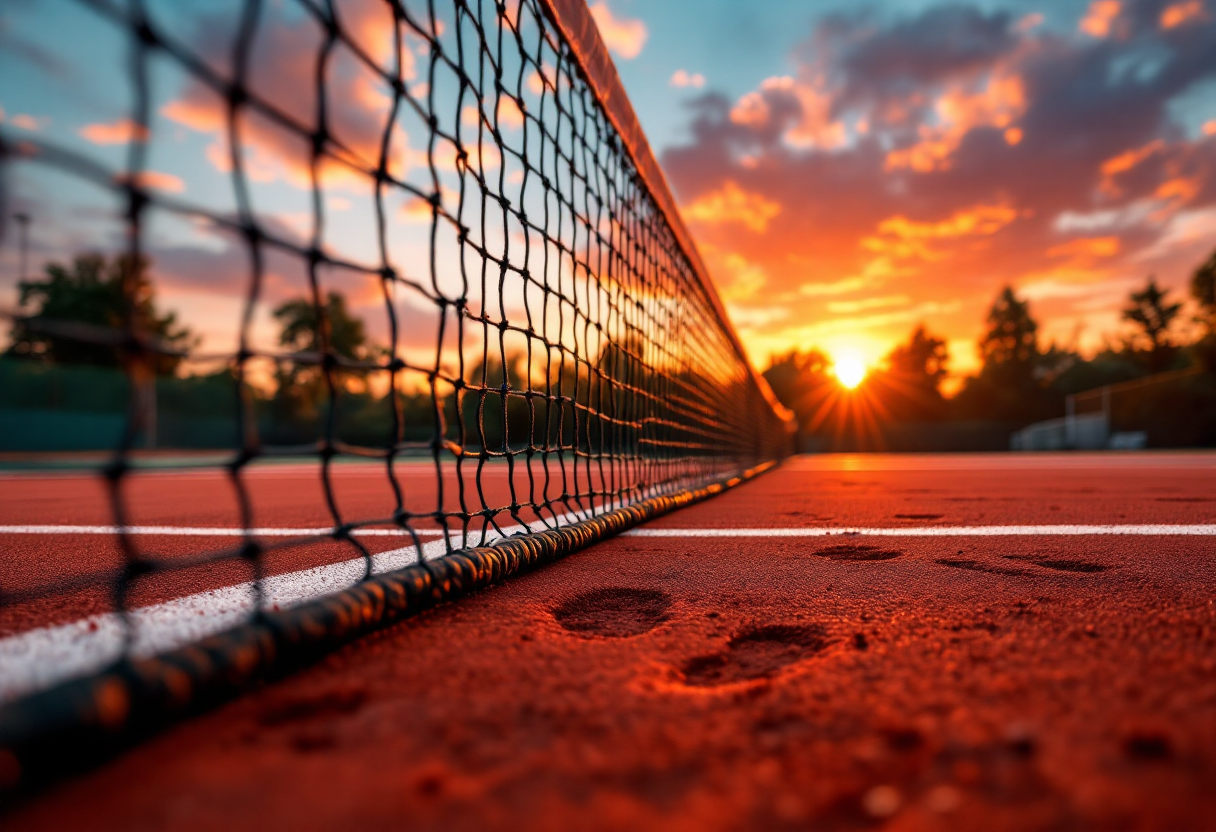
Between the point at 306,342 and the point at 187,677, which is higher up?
the point at 306,342

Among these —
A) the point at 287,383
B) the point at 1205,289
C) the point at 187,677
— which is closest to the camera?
the point at 187,677

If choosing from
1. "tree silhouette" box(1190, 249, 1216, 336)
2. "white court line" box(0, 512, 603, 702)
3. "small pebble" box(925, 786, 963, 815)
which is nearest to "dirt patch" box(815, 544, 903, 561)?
"white court line" box(0, 512, 603, 702)

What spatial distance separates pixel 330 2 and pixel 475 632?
1.08m

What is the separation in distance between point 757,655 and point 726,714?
260mm

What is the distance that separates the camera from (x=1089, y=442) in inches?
1051

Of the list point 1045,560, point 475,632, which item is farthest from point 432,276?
point 1045,560

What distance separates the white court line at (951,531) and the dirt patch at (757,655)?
1120 mm

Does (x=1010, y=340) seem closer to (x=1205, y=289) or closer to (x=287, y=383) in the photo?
(x=1205, y=289)

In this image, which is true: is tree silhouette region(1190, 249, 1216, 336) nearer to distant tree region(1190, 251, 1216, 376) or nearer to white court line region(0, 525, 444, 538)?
distant tree region(1190, 251, 1216, 376)

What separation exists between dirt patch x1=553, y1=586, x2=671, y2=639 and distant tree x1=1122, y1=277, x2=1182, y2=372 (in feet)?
176

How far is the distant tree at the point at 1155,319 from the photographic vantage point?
4412 cm

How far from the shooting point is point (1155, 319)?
4484 centimetres

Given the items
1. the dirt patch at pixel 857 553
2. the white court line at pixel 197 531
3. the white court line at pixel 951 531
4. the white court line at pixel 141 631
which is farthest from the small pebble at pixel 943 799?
the white court line at pixel 197 531

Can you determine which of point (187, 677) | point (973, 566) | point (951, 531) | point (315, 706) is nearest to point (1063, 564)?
point (973, 566)
